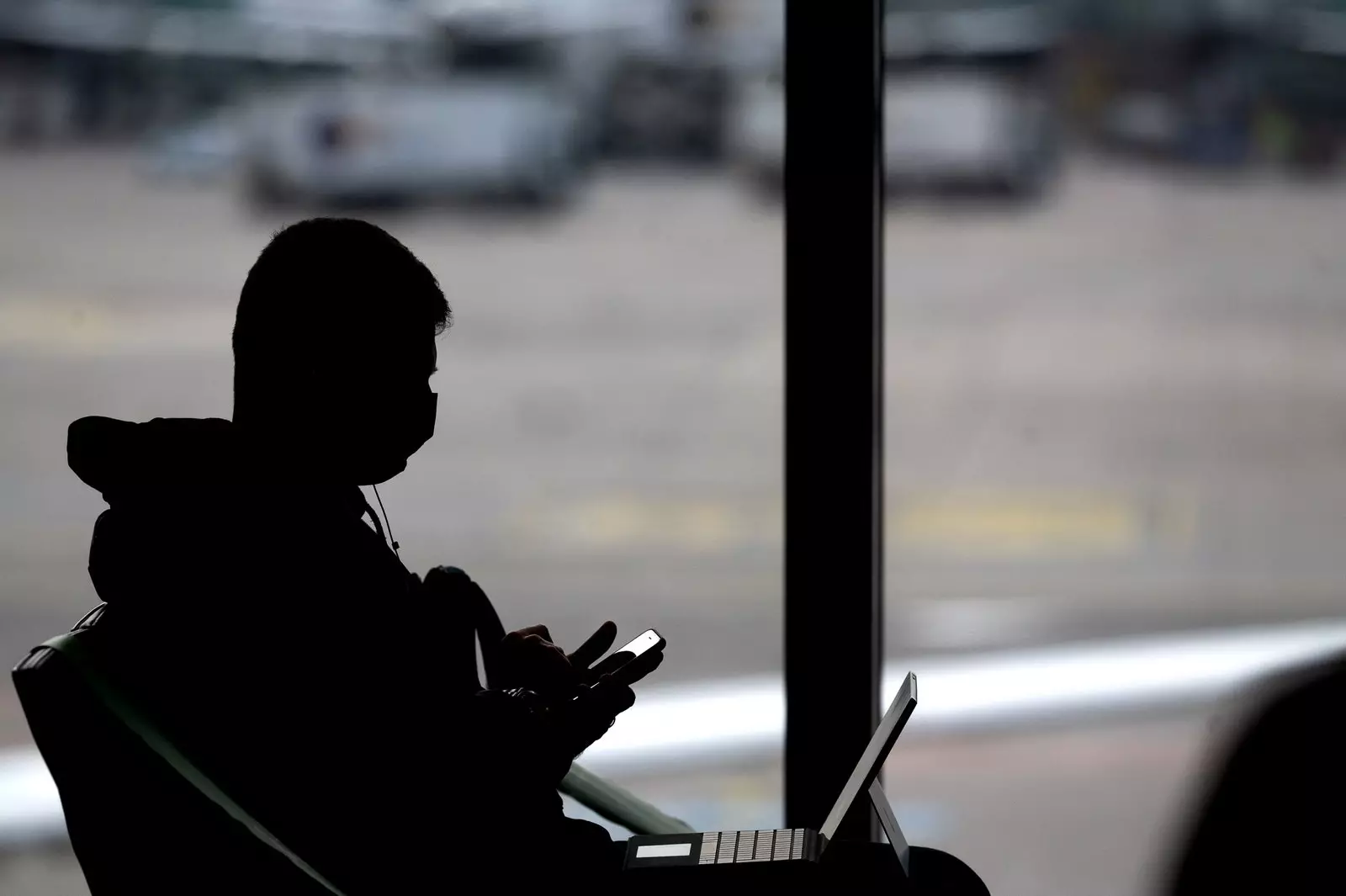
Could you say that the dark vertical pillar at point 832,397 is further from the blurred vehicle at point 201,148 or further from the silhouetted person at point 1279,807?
the blurred vehicle at point 201,148

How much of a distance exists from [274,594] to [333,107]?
205 cm

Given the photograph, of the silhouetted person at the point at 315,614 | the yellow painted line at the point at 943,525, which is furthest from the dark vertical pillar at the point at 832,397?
the yellow painted line at the point at 943,525

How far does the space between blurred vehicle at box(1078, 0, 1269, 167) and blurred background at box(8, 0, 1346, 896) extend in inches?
0.4

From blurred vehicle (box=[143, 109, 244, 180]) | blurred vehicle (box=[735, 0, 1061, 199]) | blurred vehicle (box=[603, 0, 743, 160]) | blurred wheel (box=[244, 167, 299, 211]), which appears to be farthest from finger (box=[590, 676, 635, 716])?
blurred vehicle (box=[143, 109, 244, 180])

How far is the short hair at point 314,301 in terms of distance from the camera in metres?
1.12

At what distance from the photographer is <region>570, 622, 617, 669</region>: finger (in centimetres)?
128

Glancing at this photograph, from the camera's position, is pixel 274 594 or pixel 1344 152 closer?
pixel 274 594

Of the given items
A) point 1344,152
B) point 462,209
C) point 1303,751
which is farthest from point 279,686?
point 1344,152

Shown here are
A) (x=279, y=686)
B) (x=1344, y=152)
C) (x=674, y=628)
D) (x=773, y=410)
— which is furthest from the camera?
(x=674, y=628)

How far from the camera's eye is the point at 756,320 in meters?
5.04

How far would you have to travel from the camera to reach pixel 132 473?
1.09 metres

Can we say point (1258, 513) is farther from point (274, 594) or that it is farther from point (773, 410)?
point (274, 594)

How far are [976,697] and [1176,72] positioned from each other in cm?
165

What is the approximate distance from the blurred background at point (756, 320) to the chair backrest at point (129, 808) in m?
0.37
